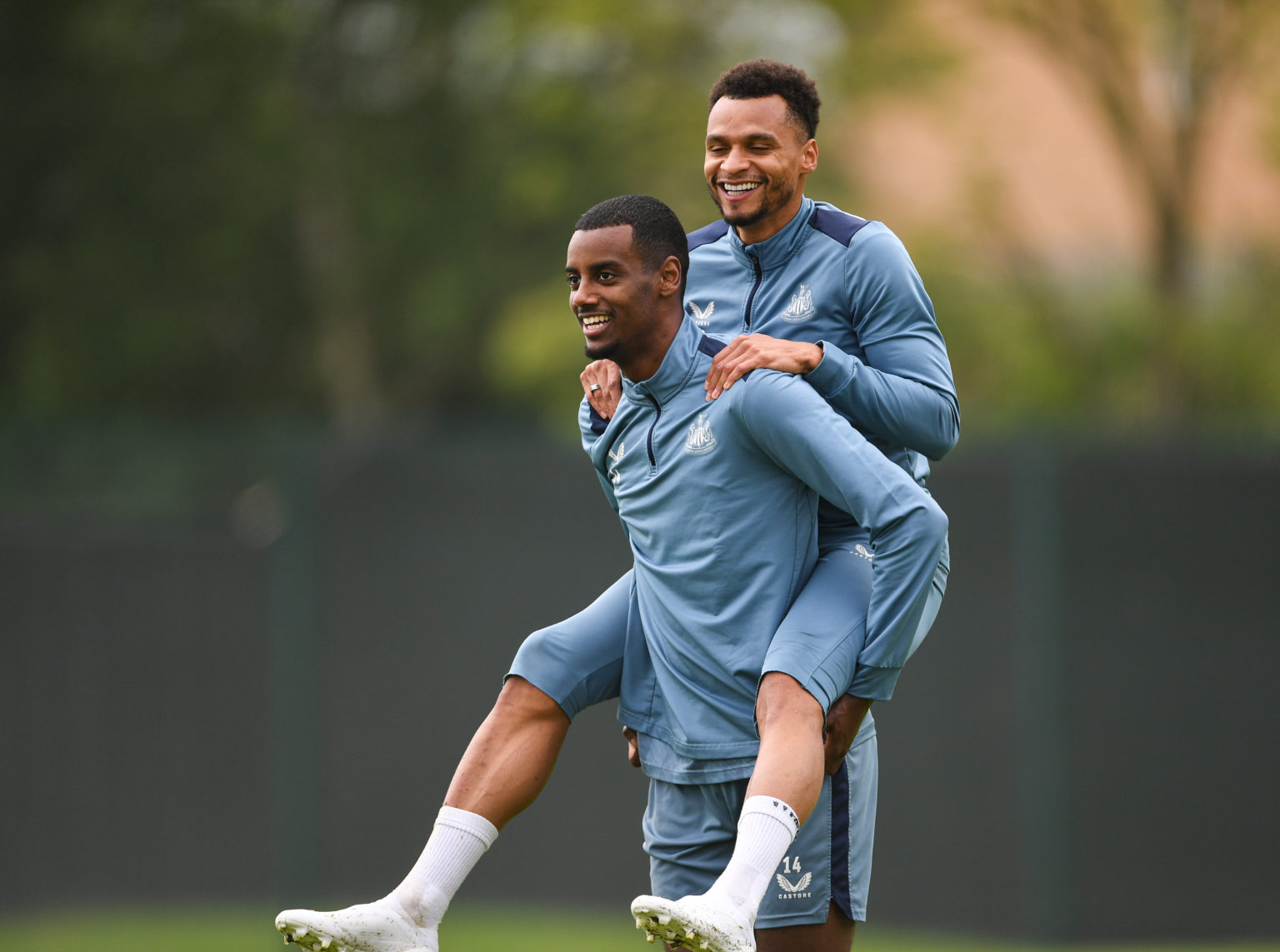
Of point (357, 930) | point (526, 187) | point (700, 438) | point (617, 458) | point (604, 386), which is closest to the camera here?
point (357, 930)

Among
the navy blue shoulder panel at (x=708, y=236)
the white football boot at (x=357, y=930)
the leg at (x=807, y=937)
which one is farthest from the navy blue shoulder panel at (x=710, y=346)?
the white football boot at (x=357, y=930)

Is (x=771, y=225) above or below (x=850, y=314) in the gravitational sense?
above

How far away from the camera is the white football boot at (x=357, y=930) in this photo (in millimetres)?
3562

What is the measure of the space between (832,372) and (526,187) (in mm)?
15526

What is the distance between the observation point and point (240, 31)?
19453 millimetres

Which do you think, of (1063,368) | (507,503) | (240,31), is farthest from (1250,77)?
(240,31)

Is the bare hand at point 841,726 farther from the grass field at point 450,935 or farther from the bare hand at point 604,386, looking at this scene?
the grass field at point 450,935

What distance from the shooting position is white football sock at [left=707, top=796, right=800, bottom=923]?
11.4ft

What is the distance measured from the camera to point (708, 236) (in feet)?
14.6

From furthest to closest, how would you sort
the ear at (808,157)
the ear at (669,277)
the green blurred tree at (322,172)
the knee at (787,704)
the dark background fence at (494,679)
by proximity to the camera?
the green blurred tree at (322,172) → the dark background fence at (494,679) → the ear at (808,157) → the ear at (669,277) → the knee at (787,704)

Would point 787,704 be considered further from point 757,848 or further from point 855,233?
point 855,233

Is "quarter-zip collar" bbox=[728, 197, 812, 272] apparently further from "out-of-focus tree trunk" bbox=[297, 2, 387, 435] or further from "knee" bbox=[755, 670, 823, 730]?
"out-of-focus tree trunk" bbox=[297, 2, 387, 435]

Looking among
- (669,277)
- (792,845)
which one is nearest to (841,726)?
(792,845)

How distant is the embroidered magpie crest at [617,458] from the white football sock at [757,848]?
3.03ft
